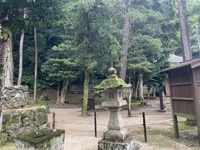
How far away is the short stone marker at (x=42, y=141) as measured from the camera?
2.28 m

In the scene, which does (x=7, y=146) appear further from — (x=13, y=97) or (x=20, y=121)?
(x=13, y=97)

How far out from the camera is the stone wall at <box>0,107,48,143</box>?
214 inches

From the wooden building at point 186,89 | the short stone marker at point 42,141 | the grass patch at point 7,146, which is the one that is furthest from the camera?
the wooden building at point 186,89

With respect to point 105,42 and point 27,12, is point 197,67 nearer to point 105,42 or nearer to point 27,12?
point 27,12

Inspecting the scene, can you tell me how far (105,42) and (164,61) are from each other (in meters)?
8.49

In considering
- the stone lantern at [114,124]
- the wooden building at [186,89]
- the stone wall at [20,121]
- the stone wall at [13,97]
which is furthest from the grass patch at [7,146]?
the wooden building at [186,89]

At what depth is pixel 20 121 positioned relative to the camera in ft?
19.0

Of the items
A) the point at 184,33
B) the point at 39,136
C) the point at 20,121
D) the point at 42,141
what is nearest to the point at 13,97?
the point at 20,121

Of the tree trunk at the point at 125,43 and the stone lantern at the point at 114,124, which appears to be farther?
the tree trunk at the point at 125,43

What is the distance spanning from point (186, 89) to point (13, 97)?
5812 millimetres

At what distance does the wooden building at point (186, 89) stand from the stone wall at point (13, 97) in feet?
17.7

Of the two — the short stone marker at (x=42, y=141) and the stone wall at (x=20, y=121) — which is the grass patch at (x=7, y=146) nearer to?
the stone wall at (x=20, y=121)

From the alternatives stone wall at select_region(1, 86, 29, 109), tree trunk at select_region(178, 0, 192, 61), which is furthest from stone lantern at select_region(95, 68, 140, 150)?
tree trunk at select_region(178, 0, 192, 61)

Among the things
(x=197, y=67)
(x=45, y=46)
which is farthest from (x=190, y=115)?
(x=45, y=46)
